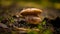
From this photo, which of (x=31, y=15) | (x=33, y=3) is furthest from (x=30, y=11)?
(x=33, y=3)

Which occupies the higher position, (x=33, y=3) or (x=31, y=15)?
(x=33, y=3)

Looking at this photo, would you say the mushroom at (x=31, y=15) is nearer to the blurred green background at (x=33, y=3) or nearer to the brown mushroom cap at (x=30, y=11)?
the brown mushroom cap at (x=30, y=11)

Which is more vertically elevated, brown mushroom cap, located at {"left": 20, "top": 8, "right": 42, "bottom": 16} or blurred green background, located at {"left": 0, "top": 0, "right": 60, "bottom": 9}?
blurred green background, located at {"left": 0, "top": 0, "right": 60, "bottom": 9}

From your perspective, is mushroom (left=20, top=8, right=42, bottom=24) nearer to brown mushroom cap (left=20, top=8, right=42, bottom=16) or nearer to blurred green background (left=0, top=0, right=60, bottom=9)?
brown mushroom cap (left=20, top=8, right=42, bottom=16)

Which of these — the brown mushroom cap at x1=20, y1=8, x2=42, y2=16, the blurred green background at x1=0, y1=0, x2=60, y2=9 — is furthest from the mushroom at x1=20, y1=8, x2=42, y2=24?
the blurred green background at x1=0, y1=0, x2=60, y2=9

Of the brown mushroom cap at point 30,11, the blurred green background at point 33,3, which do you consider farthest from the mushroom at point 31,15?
the blurred green background at point 33,3

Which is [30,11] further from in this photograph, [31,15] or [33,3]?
[33,3]

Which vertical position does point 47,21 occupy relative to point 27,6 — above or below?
below

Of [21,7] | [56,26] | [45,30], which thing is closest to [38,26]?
[45,30]

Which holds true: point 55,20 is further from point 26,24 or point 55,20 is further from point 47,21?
point 26,24
